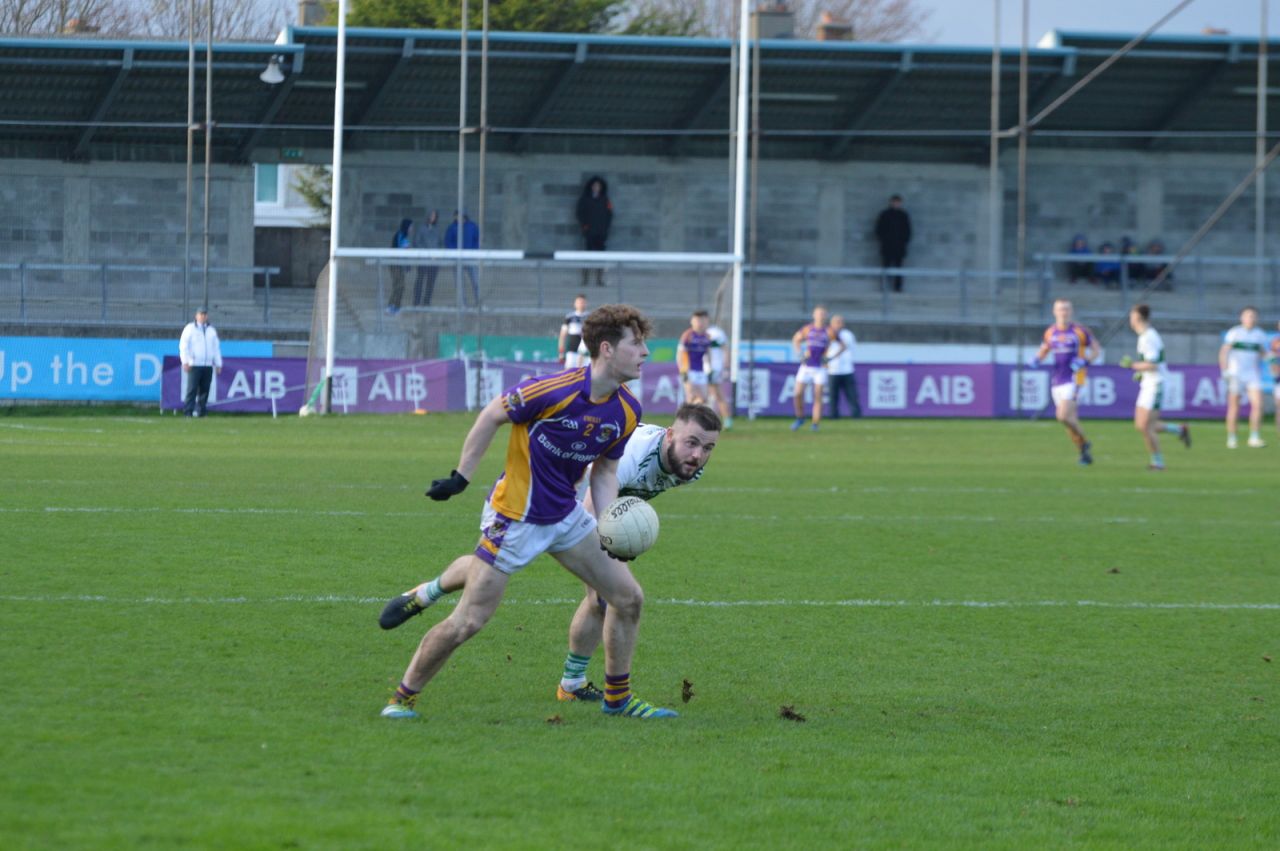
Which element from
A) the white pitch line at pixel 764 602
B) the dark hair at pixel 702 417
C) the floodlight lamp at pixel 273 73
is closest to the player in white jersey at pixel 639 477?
the dark hair at pixel 702 417

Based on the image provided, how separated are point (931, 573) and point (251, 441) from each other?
42.5ft

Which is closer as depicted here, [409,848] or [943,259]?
[409,848]

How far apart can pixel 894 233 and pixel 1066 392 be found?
2037 centimetres

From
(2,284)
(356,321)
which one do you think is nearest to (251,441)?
(356,321)

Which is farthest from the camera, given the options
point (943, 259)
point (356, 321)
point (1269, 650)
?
point (943, 259)

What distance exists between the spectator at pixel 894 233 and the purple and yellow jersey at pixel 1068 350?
1951cm

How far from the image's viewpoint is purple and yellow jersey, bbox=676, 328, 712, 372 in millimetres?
26516

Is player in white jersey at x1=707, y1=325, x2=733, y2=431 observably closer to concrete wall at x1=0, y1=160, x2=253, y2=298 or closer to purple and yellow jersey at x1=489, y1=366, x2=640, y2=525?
concrete wall at x1=0, y1=160, x2=253, y2=298

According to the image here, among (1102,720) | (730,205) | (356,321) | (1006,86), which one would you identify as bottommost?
(1102,720)

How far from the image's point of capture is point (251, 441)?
22391 mm

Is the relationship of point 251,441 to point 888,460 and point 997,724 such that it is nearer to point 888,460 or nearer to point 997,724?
point 888,460

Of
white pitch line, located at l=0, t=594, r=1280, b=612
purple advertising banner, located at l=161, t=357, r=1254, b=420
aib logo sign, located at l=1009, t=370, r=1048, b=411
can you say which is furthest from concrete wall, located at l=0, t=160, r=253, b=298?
white pitch line, located at l=0, t=594, r=1280, b=612

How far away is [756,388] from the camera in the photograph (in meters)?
31.8

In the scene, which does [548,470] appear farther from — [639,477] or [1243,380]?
[1243,380]
